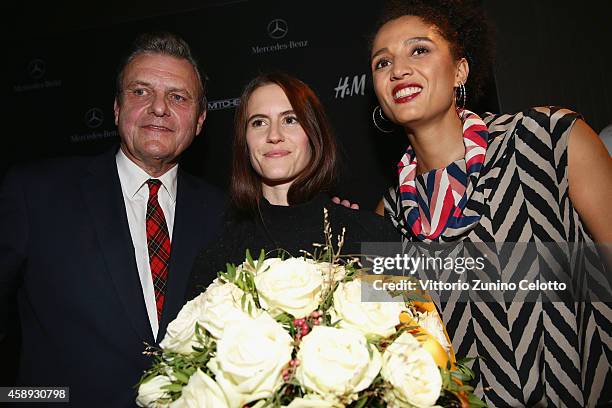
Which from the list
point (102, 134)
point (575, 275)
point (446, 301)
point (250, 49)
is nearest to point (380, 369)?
point (446, 301)

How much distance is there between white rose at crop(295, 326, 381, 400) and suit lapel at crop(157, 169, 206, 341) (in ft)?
3.97

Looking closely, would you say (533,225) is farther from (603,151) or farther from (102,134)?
(102,134)

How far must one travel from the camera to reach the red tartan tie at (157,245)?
7.05 ft

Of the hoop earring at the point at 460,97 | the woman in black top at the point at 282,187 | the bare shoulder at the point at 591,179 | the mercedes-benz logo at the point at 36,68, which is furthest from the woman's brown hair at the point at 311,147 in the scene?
the mercedes-benz logo at the point at 36,68

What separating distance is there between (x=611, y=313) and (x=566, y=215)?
1.21 feet

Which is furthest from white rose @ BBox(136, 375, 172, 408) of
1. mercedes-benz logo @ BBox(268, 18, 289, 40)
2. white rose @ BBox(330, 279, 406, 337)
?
mercedes-benz logo @ BBox(268, 18, 289, 40)

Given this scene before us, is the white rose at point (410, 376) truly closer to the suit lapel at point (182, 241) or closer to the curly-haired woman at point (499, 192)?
the curly-haired woman at point (499, 192)

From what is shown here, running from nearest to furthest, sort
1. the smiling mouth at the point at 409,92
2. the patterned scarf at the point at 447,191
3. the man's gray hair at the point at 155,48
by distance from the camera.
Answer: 1. the patterned scarf at the point at 447,191
2. the smiling mouth at the point at 409,92
3. the man's gray hair at the point at 155,48

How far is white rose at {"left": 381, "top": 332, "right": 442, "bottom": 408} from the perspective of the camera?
987mm

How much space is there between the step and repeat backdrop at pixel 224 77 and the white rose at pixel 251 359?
2090 millimetres

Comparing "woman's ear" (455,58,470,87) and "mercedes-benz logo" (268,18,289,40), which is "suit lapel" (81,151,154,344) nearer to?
"mercedes-benz logo" (268,18,289,40)

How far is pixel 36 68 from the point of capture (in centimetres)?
348

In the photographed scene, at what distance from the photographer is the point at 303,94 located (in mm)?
2217

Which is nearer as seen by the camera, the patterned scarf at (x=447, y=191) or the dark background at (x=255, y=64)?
the patterned scarf at (x=447, y=191)
